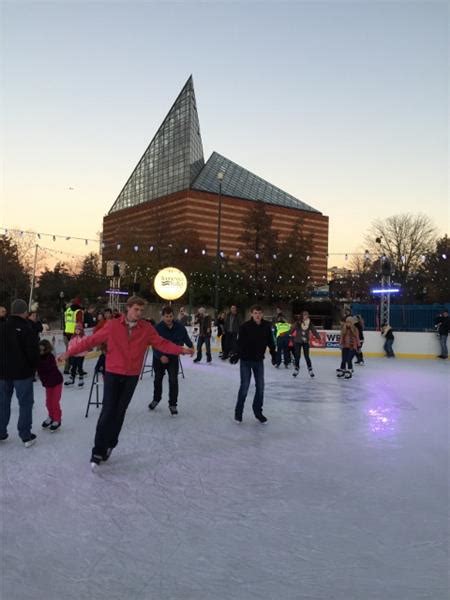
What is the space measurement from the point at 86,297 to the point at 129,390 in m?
47.9

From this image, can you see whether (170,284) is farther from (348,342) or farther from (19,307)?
(19,307)

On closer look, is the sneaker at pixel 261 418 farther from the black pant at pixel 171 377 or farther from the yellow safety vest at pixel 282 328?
the yellow safety vest at pixel 282 328

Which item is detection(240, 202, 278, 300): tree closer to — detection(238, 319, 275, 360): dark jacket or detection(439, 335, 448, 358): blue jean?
detection(439, 335, 448, 358): blue jean

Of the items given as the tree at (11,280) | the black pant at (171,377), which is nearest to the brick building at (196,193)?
the tree at (11,280)

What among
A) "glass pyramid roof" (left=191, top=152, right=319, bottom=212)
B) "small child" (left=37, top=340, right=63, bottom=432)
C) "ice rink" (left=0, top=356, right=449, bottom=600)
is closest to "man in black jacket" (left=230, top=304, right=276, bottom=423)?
"ice rink" (left=0, top=356, right=449, bottom=600)

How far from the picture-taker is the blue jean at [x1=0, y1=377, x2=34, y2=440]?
4625mm

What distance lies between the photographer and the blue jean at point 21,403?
15.2 feet

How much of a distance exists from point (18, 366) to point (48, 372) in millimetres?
735

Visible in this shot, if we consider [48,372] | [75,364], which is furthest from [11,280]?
[48,372]

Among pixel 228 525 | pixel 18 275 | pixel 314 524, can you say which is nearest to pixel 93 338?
pixel 228 525

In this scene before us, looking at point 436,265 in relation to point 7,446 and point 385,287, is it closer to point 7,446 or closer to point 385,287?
point 385,287

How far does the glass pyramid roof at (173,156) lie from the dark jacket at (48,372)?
299 ft

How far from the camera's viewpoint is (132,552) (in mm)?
2586

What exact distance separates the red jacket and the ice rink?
850 millimetres
